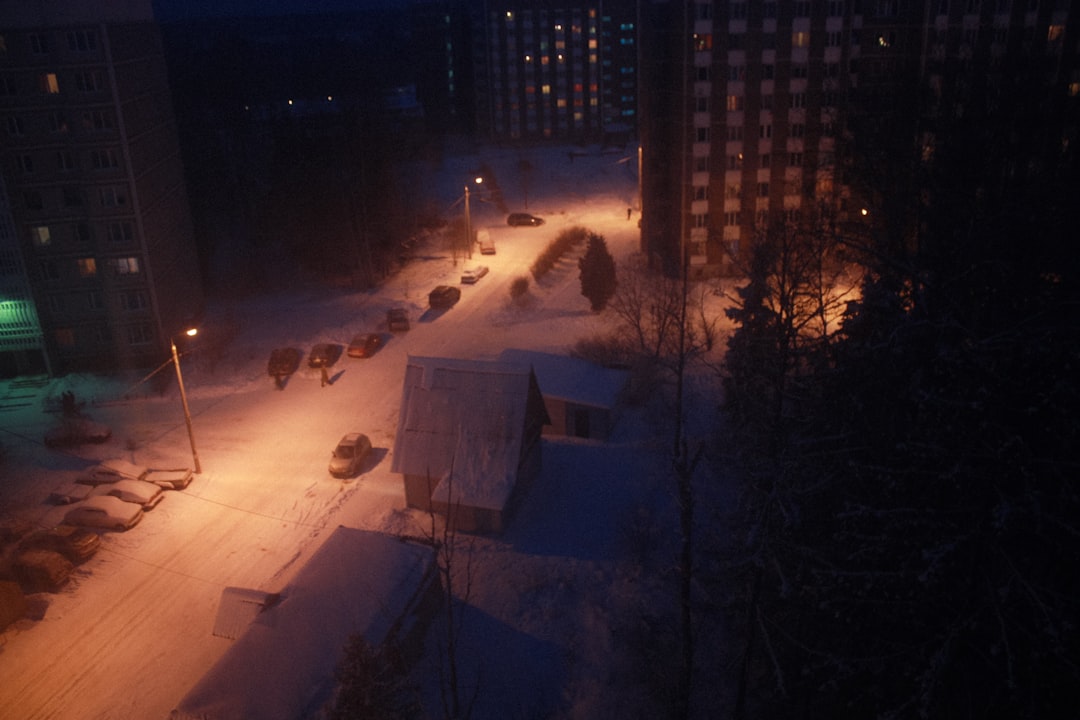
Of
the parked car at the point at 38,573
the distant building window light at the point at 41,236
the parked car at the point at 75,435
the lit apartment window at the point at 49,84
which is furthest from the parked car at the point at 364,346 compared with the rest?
the parked car at the point at 38,573

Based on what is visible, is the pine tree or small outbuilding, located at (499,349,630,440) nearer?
small outbuilding, located at (499,349,630,440)

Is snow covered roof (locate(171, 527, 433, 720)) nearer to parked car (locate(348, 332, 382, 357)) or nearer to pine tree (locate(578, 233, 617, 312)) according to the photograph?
parked car (locate(348, 332, 382, 357))

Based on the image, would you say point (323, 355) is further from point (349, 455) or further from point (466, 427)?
point (466, 427)

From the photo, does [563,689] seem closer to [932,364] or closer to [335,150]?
[932,364]

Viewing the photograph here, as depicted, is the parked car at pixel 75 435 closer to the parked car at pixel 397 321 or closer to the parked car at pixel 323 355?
the parked car at pixel 323 355

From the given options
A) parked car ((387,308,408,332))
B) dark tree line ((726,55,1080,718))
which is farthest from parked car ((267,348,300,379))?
dark tree line ((726,55,1080,718))

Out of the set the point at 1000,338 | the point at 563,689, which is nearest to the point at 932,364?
the point at 1000,338
